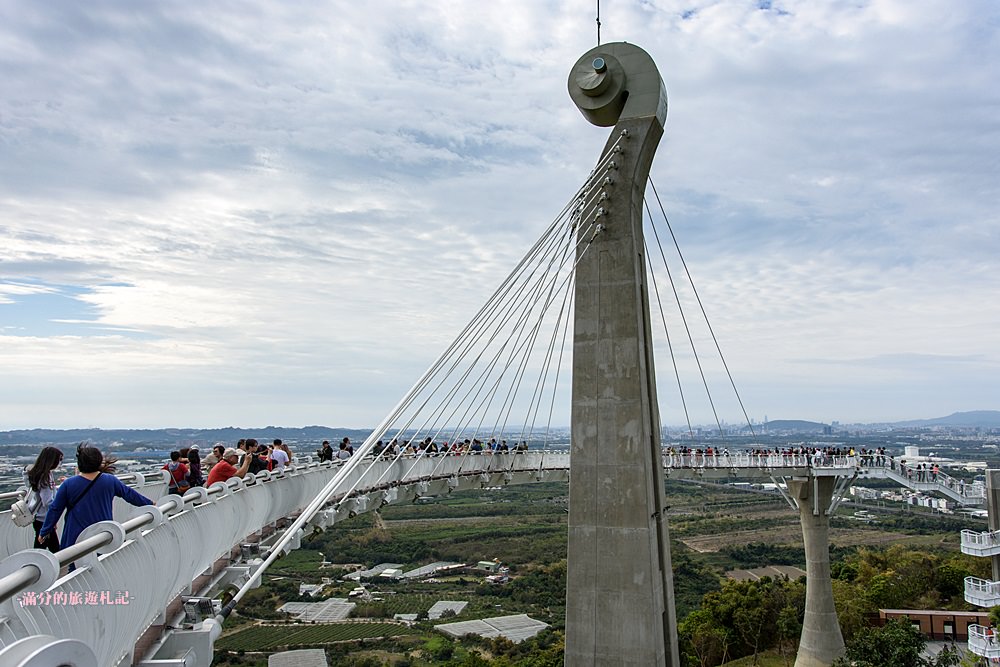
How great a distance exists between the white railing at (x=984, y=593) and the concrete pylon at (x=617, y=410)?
1660cm

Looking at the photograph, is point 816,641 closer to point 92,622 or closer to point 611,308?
point 611,308

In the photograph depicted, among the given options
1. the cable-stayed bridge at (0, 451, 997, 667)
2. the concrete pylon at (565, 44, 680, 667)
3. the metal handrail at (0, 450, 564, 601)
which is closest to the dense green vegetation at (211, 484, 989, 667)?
the cable-stayed bridge at (0, 451, 997, 667)

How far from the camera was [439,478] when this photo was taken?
1464 centimetres

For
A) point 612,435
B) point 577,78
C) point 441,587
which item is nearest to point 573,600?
point 612,435

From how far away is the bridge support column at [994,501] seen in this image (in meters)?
23.3

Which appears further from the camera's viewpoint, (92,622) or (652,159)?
(652,159)

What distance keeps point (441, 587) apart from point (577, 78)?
4887cm

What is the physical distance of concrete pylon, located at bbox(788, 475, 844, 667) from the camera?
80.9ft

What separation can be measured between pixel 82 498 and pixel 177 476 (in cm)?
366

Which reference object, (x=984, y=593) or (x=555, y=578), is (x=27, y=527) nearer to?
(x=984, y=593)

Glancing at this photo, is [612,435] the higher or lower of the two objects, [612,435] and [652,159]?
the lower

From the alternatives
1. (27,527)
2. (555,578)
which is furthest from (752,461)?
(555,578)

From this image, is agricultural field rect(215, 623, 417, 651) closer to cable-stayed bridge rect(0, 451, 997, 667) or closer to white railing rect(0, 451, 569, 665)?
cable-stayed bridge rect(0, 451, 997, 667)

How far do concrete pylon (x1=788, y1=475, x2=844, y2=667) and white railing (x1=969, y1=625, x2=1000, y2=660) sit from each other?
14.6 feet
